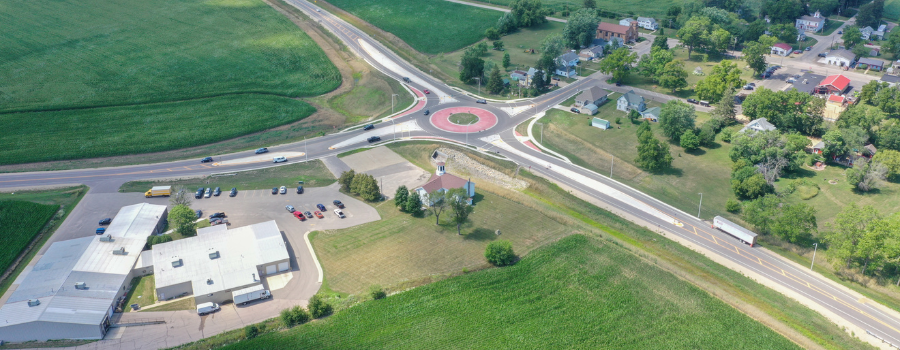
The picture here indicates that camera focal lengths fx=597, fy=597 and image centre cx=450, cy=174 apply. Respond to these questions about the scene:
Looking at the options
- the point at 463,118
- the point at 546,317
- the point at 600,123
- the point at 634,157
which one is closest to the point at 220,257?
the point at 546,317

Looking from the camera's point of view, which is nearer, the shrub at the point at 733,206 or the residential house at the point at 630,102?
the shrub at the point at 733,206

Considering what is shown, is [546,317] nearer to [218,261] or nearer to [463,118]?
[218,261]

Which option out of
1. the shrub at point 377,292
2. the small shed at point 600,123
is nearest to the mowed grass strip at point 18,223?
the shrub at point 377,292

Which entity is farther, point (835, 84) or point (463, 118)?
point (835, 84)

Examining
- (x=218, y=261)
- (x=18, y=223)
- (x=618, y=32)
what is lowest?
(x=218, y=261)

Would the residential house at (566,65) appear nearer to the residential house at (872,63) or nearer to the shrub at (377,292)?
the residential house at (872,63)

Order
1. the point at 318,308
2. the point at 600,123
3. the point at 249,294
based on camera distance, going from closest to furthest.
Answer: the point at 318,308 < the point at 249,294 < the point at 600,123
